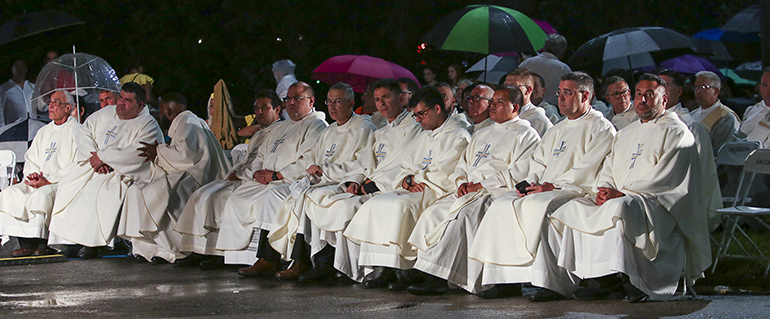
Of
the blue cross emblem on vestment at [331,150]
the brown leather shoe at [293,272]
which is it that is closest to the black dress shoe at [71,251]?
the brown leather shoe at [293,272]

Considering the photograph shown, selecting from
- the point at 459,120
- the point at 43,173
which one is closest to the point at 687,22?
the point at 459,120

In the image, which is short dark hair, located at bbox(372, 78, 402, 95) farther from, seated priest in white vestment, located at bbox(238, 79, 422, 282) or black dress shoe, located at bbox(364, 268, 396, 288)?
black dress shoe, located at bbox(364, 268, 396, 288)

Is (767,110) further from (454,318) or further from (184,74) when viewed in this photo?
(184,74)

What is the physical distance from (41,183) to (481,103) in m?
5.01

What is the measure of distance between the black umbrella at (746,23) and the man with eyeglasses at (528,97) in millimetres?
5899

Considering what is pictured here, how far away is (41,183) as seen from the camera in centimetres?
960

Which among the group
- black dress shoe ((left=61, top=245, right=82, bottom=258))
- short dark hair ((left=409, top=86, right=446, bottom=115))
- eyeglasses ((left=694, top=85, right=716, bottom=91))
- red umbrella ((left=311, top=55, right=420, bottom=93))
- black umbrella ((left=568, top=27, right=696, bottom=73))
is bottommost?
black dress shoe ((left=61, top=245, right=82, bottom=258))

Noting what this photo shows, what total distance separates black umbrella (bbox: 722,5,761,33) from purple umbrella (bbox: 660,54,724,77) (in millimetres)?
1030

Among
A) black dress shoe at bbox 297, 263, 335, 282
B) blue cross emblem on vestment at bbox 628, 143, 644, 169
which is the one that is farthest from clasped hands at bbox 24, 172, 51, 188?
blue cross emblem on vestment at bbox 628, 143, 644, 169

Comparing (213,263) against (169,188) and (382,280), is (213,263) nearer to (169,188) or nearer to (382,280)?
(169,188)

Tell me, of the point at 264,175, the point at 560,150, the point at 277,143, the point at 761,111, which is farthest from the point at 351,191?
the point at 761,111

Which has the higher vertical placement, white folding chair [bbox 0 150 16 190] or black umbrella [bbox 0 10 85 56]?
black umbrella [bbox 0 10 85 56]

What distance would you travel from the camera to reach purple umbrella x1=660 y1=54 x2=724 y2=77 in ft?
44.2

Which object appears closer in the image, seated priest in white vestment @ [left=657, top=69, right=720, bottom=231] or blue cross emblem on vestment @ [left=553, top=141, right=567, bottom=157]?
seated priest in white vestment @ [left=657, top=69, right=720, bottom=231]
